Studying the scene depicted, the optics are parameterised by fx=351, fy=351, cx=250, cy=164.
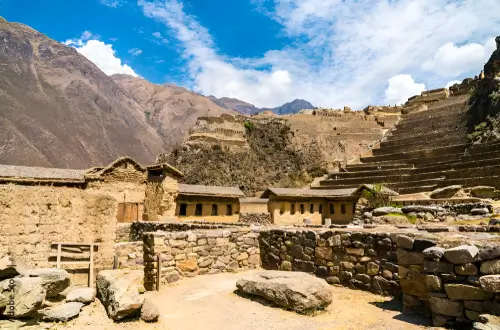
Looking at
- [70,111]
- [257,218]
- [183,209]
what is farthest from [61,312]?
[70,111]

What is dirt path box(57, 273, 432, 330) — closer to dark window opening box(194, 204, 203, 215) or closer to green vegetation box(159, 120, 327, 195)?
dark window opening box(194, 204, 203, 215)

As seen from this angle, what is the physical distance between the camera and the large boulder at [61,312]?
557 centimetres

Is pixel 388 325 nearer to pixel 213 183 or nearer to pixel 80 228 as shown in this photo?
pixel 80 228

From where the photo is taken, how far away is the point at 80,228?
491 inches

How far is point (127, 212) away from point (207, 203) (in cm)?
769

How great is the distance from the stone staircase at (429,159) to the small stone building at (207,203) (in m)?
15.6

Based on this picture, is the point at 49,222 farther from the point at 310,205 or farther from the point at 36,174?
the point at 310,205

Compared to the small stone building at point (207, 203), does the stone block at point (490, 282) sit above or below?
below

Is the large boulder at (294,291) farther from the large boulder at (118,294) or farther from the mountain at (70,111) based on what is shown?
the mountain at (70,111)

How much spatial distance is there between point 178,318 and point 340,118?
7452 centimetres

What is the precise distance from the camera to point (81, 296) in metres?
6.47

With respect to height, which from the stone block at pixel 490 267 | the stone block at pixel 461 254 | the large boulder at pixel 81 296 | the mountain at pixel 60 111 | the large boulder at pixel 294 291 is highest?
the mountain at pixel 60 111

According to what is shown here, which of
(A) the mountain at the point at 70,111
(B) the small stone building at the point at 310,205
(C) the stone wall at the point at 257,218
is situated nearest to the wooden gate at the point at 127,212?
(C) the stone wall at the point at 257,218

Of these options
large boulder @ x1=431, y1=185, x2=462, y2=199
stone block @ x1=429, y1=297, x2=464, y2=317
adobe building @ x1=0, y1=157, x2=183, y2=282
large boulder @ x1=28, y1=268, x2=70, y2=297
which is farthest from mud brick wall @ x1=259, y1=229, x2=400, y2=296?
large boulder @ x1=431, y1=185, x2=462, y2=199
